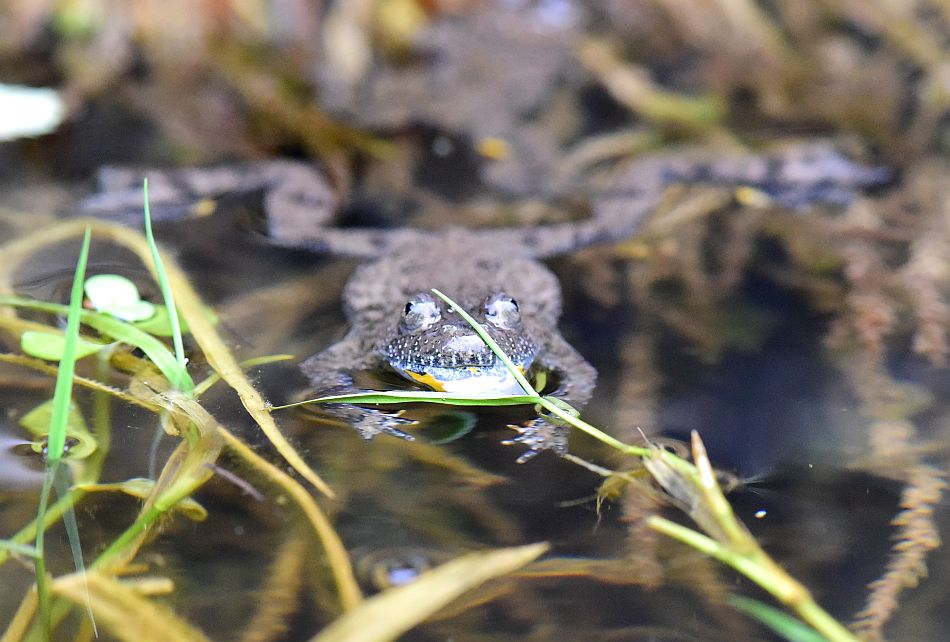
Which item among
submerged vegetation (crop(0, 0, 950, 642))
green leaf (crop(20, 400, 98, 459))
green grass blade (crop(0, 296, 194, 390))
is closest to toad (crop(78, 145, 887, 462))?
submerged vegetation (crop(0, 0, 950, 642))

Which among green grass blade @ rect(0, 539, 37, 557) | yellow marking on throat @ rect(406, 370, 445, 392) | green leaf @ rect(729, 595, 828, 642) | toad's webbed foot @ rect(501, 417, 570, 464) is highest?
yellow marking on throat @ rect(406, 370, 445, 392)

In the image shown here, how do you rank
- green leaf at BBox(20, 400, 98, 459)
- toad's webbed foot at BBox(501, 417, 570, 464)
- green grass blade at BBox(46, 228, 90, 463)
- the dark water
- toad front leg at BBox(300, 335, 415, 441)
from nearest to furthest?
the dark water < green grass blade at BBox(46, 228, 90, 463) < green leaf at BBox(20, 400, 98, 459) < toad's webbed foot at BBox(501, 417, 570, 464) < toad front leg at BBox(300, 335, 415, 441)

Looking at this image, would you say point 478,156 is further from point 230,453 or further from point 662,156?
point 230,453

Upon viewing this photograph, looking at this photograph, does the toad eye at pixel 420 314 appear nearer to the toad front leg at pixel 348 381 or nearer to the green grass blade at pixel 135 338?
the toad front leg at pixel 348 381

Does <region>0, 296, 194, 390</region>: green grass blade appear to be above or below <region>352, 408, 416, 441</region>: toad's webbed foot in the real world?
above

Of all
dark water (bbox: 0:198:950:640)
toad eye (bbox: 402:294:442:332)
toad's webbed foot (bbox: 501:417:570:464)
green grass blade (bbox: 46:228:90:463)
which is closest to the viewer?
dark water (bbox: 0:198:950:640)

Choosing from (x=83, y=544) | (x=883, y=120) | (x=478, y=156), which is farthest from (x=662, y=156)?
(x=83, y=544)

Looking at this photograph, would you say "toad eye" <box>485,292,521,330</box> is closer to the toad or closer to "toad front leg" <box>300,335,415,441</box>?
the toad

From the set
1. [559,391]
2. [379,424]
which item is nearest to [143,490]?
[379,424]
